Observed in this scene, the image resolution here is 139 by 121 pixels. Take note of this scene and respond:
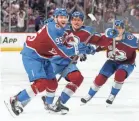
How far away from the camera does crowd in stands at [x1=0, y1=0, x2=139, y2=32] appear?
32.6 feet

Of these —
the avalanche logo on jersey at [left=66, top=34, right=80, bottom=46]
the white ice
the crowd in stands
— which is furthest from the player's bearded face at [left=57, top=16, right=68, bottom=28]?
the crowd in stands

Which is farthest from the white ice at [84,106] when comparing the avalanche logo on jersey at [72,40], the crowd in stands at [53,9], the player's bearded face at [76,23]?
the crowd in stands at [53,9]

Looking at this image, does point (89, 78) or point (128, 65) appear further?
point (89, 78)

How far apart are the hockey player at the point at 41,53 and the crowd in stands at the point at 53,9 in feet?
19.9

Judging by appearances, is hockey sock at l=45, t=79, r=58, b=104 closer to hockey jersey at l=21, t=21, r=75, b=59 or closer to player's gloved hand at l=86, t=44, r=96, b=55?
hockey jersey at l=21, t=21, r=75, b=59

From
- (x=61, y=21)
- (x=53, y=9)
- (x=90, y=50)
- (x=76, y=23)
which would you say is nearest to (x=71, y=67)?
(x=90, y=50)

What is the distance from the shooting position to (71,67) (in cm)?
394

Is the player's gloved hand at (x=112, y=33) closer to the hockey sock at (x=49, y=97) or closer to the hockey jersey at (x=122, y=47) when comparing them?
the hockey jersey at (x=122, y=47)

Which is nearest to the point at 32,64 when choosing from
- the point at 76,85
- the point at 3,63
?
the point at 76,85

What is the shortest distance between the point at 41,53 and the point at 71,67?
1.24ft

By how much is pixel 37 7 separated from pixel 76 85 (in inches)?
254

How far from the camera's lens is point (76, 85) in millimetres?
3939

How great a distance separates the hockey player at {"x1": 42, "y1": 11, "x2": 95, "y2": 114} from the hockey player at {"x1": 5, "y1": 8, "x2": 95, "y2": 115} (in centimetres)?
21

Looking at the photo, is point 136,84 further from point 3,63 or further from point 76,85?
point 3,63
